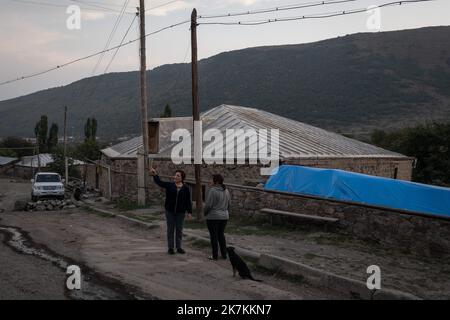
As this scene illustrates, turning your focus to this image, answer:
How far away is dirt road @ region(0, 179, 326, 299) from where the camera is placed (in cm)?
638

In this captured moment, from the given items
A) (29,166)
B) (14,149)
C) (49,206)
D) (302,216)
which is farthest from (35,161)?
(302,216)

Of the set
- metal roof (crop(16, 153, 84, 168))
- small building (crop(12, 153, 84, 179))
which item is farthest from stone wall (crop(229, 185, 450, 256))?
small building (crop(12, 153, 84, 179))

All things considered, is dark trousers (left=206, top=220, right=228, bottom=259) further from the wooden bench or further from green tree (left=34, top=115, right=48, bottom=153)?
green tree (left=34, top=115, right=48, bottom=153)

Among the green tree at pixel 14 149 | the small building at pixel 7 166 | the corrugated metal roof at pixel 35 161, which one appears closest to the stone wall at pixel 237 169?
the corrugated metal roof at pixel 35 161

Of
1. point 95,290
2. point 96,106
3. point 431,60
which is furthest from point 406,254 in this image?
point 96,106

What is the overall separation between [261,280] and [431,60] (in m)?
108

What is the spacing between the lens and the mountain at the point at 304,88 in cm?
7819

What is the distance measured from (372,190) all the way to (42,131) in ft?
200

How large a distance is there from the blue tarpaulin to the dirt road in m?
4.90

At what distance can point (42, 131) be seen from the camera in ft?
212

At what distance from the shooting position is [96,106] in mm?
116938

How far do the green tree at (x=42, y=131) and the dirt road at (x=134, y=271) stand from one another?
184ft

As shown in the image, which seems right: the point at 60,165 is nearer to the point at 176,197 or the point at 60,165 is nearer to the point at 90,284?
the point at 176,197
